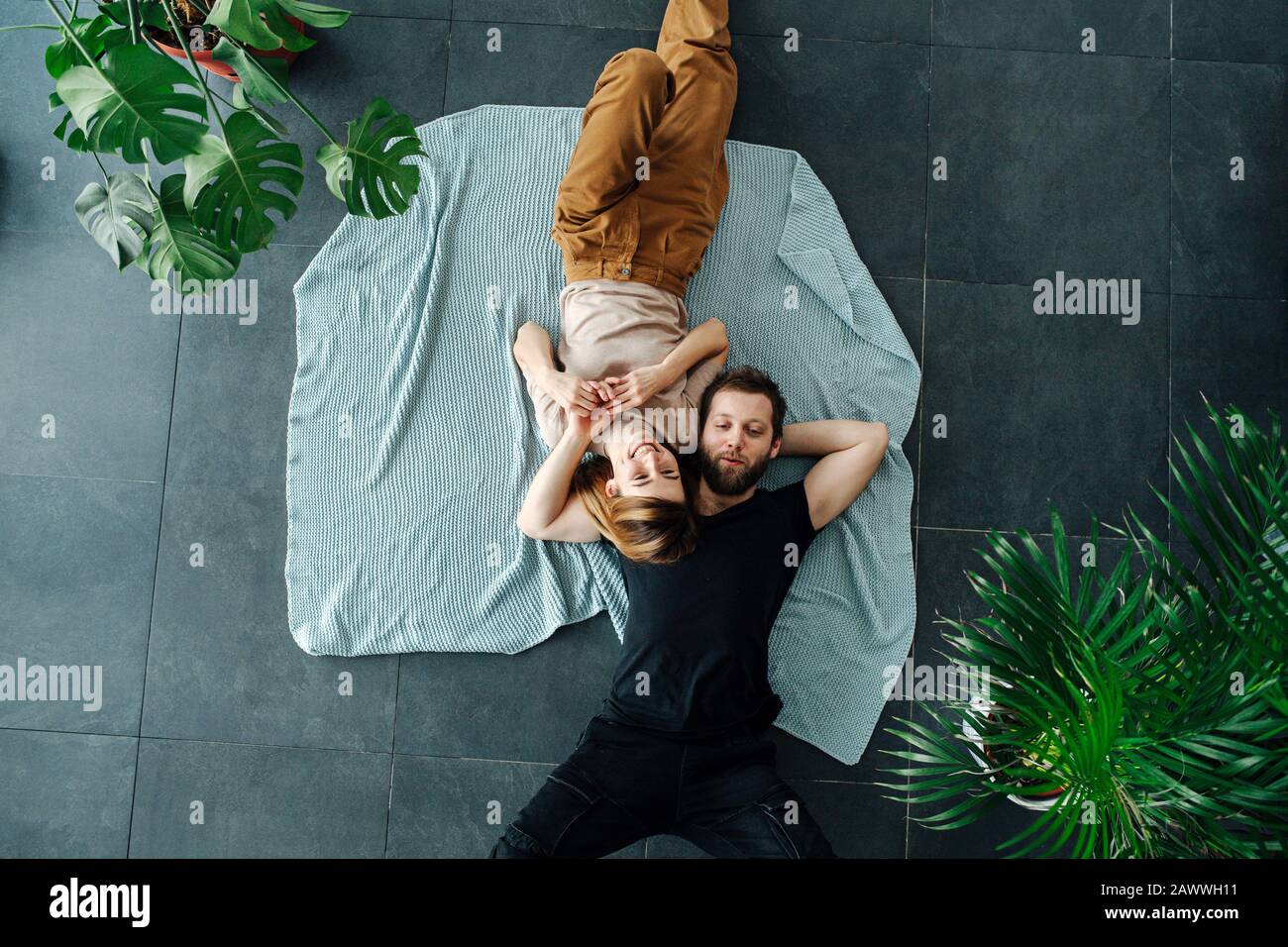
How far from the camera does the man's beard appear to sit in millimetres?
1899

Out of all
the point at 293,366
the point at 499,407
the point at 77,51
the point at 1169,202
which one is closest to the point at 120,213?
the point at 77,51

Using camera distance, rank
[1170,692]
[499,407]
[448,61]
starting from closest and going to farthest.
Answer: [1170,692] < [499,407] < [448,61]

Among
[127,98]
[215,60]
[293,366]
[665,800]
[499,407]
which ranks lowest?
[665,800]

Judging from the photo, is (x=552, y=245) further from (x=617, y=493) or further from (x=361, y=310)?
(x=617, y=493)

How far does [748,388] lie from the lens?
1.93 metres

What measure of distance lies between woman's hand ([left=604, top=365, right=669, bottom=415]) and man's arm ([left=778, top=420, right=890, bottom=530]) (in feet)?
1.06

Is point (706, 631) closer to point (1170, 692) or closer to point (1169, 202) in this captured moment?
point (1170, 692)

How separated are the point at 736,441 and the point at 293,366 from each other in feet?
3.68

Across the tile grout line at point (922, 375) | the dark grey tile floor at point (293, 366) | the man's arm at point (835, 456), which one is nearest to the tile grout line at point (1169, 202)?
the dark grey tile floor at point (293, 366)

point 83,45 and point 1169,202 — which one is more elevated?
point 1169,202

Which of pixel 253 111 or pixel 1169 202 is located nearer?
pixel 253 111

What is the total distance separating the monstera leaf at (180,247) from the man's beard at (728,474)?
1018 mm
